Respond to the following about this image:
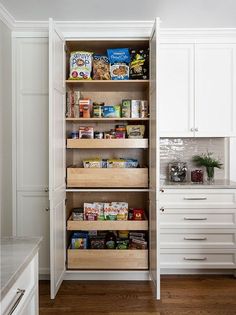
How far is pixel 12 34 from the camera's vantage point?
301 centimetres

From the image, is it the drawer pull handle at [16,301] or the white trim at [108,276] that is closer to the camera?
the drawer pull handle at [16,301]

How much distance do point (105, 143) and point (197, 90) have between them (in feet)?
3.40

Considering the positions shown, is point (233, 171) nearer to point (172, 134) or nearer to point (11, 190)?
point (172, 134)

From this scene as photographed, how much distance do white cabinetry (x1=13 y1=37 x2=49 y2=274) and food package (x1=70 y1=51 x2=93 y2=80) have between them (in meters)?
0.24

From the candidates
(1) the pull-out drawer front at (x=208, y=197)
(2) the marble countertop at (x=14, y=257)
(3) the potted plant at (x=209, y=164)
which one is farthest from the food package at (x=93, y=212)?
(2) the marble countertop at (x=14, y=257)

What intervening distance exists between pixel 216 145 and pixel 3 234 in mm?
2295

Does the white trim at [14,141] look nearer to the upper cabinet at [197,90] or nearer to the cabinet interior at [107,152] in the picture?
the cabinet interior at [107,152]

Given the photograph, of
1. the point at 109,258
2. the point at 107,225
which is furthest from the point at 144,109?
the point at 109,258

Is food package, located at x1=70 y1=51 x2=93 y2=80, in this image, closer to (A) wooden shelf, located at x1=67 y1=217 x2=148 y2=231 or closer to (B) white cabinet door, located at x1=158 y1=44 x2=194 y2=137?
(B) white cabinet door, located at x1=158 y1=44 x2=194 y2=137

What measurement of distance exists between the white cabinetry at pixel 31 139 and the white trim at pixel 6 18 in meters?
0.14

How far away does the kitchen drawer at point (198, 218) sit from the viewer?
3074mm

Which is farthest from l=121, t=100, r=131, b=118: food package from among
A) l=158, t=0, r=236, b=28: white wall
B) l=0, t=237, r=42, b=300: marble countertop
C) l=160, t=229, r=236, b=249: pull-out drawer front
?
l=0, t=237, r=42, b=300: marble countertop

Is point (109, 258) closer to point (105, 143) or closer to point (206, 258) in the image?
point (206, 258)

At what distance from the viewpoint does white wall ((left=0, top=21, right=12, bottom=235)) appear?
2783 millimetres
